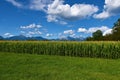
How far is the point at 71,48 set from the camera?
33.2 meters

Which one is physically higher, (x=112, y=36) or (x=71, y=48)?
(x=112, y=36)

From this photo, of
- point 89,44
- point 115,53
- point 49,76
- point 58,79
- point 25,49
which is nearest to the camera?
point 58,79

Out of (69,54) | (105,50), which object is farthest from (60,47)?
(105,50)

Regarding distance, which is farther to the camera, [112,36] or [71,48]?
[112,36]

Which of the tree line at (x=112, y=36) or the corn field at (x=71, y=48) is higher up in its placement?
the tree line at (x=112, y=36)

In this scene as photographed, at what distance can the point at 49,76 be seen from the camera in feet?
42.7

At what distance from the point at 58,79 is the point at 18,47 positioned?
2753cm

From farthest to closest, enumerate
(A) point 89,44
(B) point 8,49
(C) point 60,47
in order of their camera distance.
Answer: (B) point 8,49
(C) point 60,47
(A) point 89,44

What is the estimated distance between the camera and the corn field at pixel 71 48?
29.7 metres

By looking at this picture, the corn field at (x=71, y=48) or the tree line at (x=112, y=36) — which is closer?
the corn field at (x=71, y=48)

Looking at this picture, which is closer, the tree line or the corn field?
the corn field

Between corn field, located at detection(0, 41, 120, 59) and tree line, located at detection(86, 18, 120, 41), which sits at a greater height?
tree line, located at detection(86, 18, 120, 41)

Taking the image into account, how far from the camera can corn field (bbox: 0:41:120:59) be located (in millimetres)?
29659

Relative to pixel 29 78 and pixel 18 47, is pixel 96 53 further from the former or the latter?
pixel 29 78
